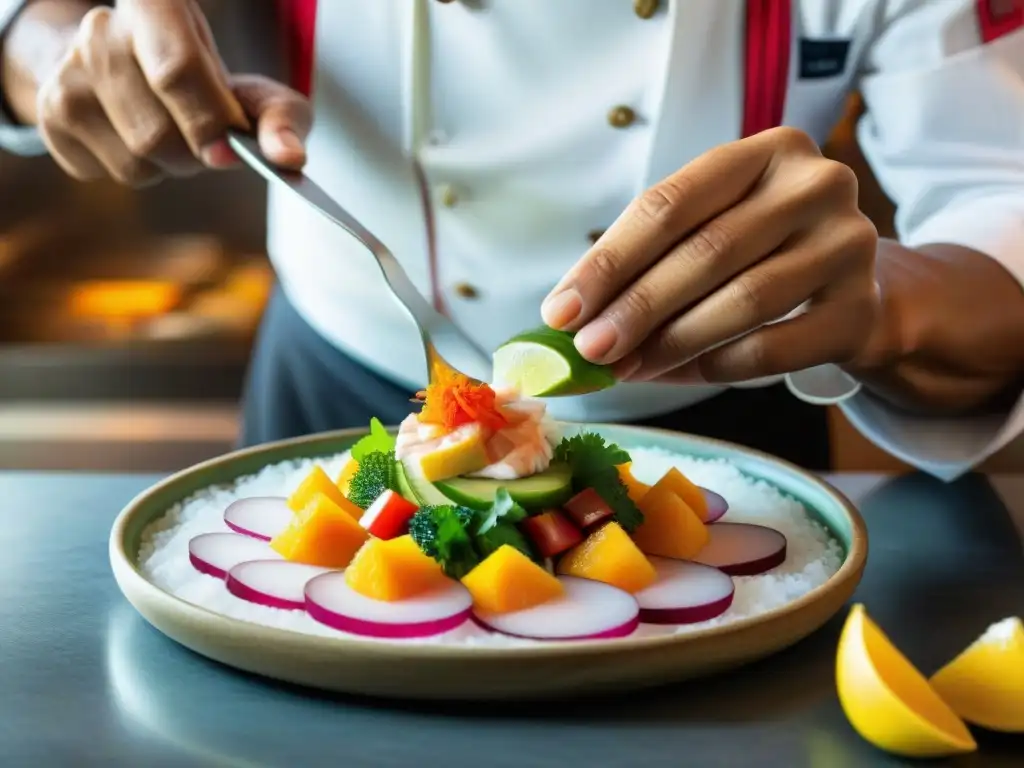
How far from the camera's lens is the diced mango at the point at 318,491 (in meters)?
0.95

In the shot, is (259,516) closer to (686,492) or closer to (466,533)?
(466,533)

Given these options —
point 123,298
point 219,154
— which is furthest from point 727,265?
point 123,298

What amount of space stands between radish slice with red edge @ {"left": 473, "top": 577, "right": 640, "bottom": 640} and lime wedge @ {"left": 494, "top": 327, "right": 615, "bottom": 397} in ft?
0.57

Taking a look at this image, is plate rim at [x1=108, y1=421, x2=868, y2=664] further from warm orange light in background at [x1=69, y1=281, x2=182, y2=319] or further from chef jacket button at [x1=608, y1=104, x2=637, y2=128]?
warm orange light in background at [x1=69, y1=281, x2=182, y2=319]

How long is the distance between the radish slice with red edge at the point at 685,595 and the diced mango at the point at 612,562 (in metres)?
0.01

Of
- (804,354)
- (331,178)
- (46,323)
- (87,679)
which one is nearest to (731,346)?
(804,354)

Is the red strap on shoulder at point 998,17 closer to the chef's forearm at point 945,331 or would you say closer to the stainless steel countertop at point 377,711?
the chef's forearm at point 945,331

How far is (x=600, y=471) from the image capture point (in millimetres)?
935

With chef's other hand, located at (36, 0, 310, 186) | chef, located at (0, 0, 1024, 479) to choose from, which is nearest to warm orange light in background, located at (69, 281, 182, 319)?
chef, located at (0, 0, 1024, 479)

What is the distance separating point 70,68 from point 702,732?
3.14ft

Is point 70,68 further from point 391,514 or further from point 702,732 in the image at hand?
point 702,732

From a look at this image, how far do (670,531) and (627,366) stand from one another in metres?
0.14

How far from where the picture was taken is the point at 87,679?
2.59 ft

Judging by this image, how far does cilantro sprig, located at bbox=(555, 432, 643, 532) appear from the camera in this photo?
3.01 feet
